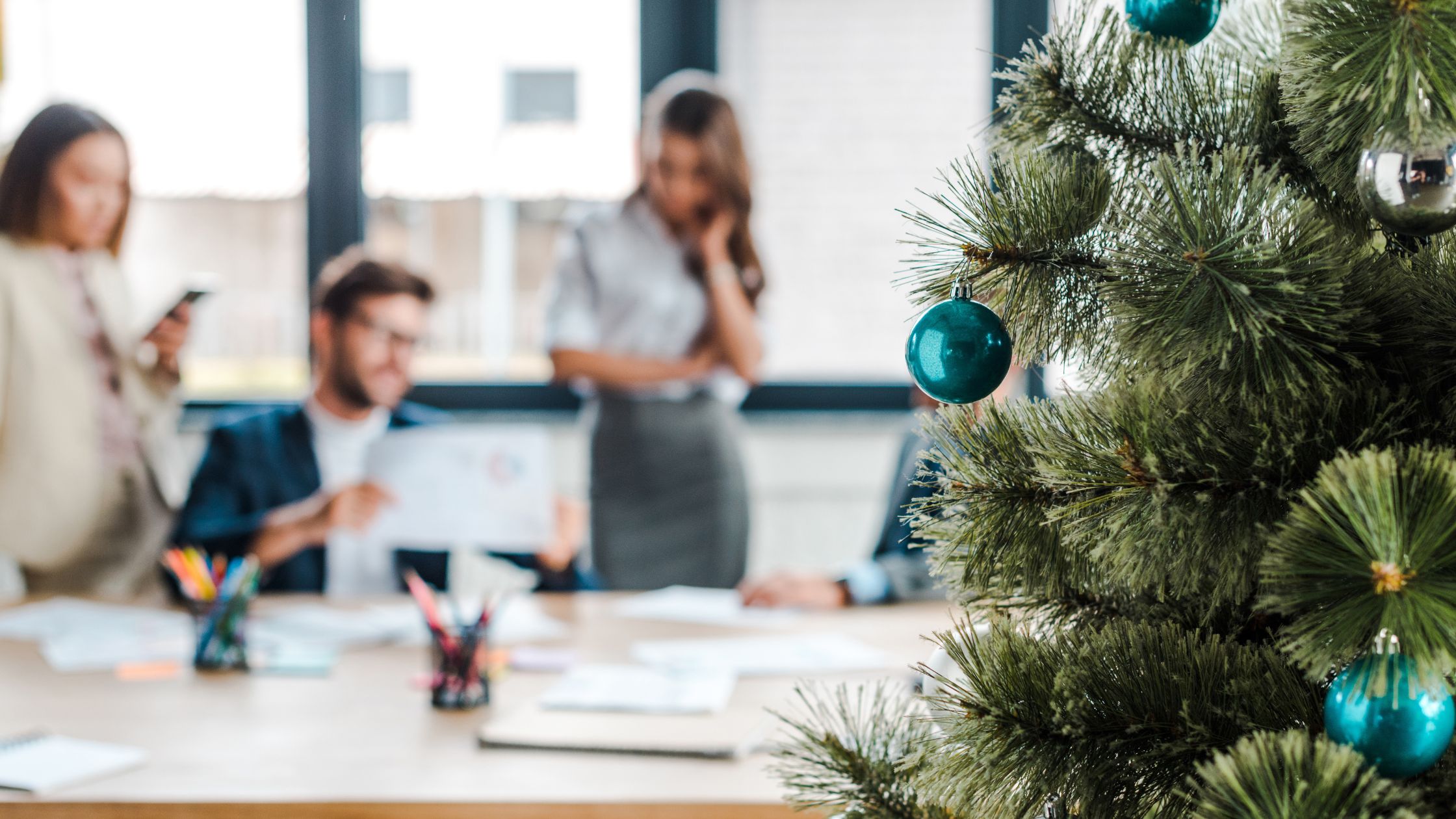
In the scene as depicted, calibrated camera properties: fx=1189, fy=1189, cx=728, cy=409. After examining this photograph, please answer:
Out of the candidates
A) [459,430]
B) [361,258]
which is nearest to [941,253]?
[459,430]

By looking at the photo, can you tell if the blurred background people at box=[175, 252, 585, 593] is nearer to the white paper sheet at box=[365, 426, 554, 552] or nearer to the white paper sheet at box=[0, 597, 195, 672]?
the white paper sheet at box=[365, 426, 554, 552]

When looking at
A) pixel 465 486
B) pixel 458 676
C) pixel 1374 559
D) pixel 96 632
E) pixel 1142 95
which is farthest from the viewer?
pixel 465 486

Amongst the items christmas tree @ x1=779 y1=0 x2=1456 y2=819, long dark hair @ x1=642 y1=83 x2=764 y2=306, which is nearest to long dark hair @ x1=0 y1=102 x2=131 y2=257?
long dark hair @ x1=642 y1=83 x2=764 y2=306

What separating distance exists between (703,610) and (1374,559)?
1619mm

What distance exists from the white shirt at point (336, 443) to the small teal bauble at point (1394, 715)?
2.21 meters

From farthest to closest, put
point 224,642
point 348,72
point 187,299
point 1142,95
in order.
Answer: point 348,72 → point 187,299 → point 224,642 → point 1142,95

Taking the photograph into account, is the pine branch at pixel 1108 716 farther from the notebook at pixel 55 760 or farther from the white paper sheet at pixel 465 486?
the white paper sheet at pixel 465 486

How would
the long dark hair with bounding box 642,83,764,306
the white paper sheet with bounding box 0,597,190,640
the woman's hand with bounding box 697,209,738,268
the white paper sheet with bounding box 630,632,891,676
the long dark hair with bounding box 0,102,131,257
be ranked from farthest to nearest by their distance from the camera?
the woman's hand with bounding box 697,209,738,268 → the long dark hair with bounding box 642,83,764,306 → the long dark hair with bounding box 0,102,131,257 → the white paper sheet with bounding box 0,597,190,640 → the white paper sheet with bounding box 630,632,891,676

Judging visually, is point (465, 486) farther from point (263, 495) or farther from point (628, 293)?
point (628, 293)

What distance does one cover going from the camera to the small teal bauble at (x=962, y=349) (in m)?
0.57

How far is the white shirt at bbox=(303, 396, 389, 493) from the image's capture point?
2.45m

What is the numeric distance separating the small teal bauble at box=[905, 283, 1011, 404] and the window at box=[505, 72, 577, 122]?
305 cm

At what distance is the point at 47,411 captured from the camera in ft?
7.77

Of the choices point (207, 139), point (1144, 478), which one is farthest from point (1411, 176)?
point (207, 139)
